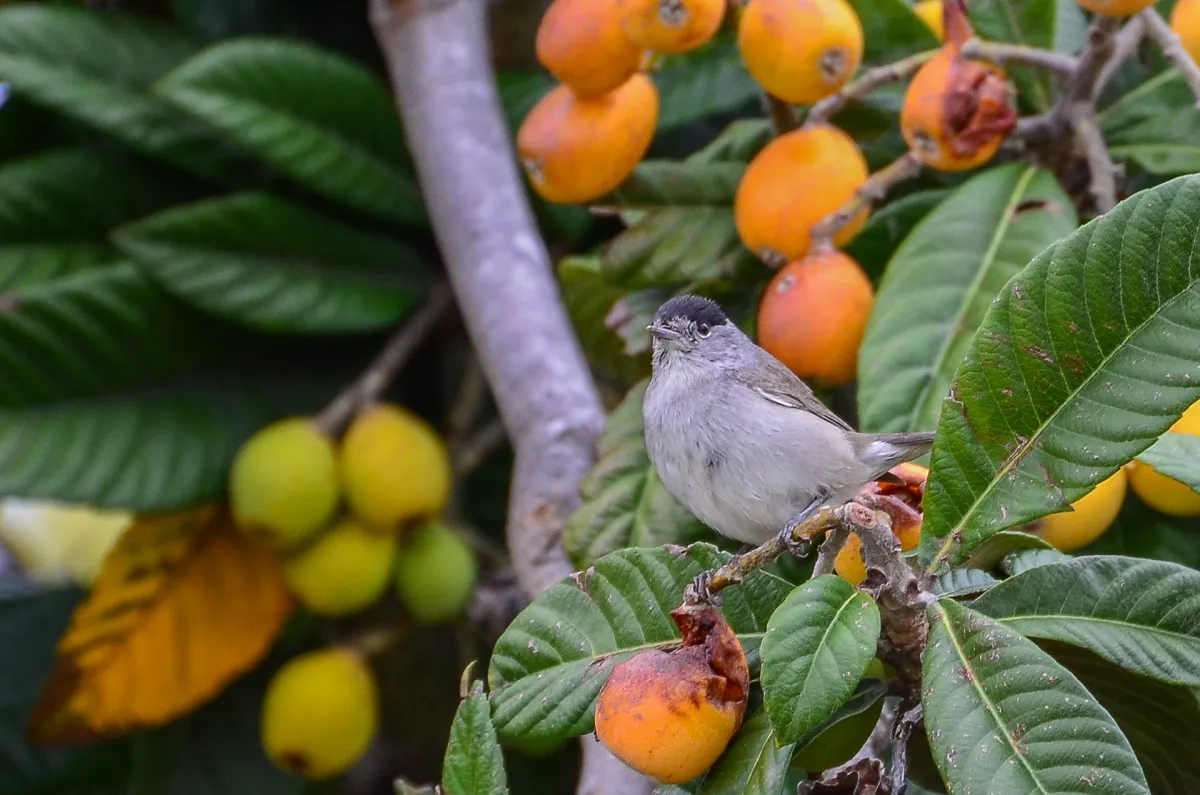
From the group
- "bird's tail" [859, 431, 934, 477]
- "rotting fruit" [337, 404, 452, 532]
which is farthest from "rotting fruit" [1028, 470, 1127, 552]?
"rotting fruit" [337, 404, 452, 532]

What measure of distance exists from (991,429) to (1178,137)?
2.20ft

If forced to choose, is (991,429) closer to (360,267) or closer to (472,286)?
(472,286)

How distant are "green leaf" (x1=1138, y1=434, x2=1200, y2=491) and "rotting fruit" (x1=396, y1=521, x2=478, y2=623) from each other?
105 centimetres

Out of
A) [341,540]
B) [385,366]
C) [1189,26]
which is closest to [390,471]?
[341,540]

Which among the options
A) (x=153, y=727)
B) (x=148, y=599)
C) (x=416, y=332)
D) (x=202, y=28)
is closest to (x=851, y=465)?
(x=416, y=332)

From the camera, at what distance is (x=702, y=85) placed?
6.07 feet

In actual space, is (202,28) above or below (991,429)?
above

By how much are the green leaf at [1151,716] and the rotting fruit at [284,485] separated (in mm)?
1033

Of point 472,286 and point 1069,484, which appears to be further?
point 472,286

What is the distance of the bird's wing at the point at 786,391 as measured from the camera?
4.75 feet

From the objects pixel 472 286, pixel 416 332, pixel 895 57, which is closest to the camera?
pixel 895 57

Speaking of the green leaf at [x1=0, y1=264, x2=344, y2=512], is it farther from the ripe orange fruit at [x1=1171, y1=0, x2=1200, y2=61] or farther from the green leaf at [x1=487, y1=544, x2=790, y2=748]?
the ripe orange fruit at [x1=1171, y1=0, x2=1200, y2=61]

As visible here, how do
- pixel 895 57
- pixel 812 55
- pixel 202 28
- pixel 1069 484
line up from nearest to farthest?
pixel 1069 484
pixel 812 55
pixel 895 57
pixel 202 28

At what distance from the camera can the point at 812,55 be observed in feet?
4.09
